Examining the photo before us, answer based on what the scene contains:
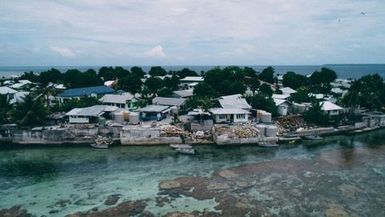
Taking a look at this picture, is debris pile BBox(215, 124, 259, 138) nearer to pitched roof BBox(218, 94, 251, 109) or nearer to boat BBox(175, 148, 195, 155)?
boat BBox(175, 148, 195, 155)

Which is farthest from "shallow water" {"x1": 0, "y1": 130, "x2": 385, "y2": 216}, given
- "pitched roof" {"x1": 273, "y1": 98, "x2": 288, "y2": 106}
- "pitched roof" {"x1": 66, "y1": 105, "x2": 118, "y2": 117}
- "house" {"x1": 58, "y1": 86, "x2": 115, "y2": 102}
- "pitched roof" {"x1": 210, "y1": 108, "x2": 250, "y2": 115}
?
"house" {"x1": 58, "y1": 86, "x2": 115, "y2": 102}

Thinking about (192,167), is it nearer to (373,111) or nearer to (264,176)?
(264,176)

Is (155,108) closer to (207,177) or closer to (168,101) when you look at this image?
(168,101)

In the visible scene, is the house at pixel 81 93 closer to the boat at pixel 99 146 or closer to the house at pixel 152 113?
the house at pixel 152 113

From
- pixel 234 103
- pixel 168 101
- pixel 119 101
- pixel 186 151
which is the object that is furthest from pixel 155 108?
pixel 186 151

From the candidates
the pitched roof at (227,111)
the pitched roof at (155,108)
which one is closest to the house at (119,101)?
the pitched roof at (155,108)

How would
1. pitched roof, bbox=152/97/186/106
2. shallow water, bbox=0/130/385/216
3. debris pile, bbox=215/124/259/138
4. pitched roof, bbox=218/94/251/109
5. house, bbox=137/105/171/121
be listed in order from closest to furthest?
shallow water, bbox=0/130/385/216
debris pile, bbox=215/124/259/138
house, bbox=137/105/171/121
pitched roof, bbox=218/94/251/109
pitched roof, bbox=152/97/186/106

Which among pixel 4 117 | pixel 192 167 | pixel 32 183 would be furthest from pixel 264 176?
pixel 4 117
